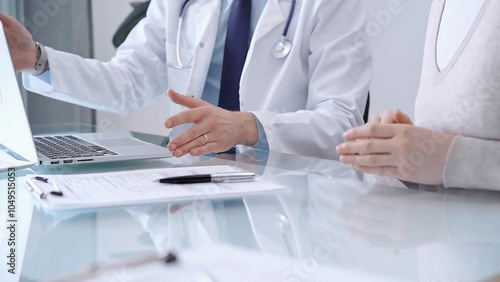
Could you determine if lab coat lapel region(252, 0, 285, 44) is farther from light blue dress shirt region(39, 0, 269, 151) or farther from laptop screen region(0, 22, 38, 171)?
laptop screen region(0, 22, 38, 171)

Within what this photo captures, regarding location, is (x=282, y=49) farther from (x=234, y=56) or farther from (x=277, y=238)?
(x=277, y=238)

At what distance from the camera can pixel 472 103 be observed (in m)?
0.80

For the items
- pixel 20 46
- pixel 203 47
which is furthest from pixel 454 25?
pixel 20 46

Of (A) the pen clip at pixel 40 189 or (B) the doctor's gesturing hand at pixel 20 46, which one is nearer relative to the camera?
(A) the pen clip at pixel 40 189

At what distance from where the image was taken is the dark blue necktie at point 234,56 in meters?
1.46

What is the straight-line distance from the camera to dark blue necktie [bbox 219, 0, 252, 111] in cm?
146

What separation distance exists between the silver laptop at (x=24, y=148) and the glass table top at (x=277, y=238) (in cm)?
11

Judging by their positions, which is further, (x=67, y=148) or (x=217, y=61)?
(x=217, y=61)

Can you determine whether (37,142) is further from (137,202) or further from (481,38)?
(481,38)

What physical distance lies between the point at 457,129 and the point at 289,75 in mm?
630

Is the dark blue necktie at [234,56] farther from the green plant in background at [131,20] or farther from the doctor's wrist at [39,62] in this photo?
the green plant in background at [131,20]

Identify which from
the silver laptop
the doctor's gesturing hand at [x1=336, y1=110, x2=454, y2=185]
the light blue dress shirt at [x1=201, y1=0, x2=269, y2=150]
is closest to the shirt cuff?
the silver laptop

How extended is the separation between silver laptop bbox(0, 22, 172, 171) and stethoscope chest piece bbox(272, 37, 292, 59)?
Result: 0.52 metres

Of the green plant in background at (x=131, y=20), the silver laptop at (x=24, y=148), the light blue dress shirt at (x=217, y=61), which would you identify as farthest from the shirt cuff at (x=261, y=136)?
the green plant in background at (x=131, y=20)
